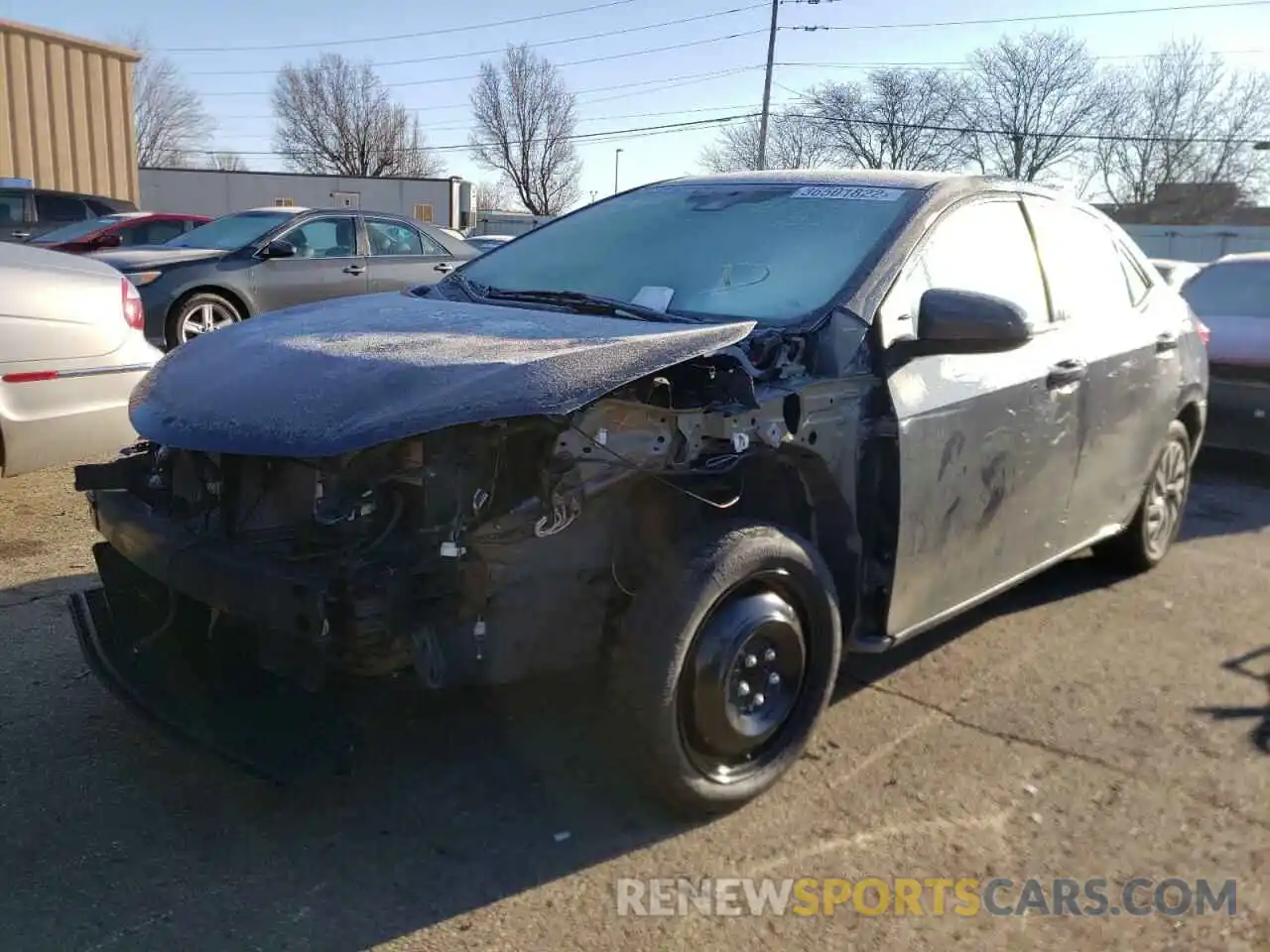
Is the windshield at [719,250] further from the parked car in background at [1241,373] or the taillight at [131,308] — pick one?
the parked car in background at [1241,373]

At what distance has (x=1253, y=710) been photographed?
393 cm

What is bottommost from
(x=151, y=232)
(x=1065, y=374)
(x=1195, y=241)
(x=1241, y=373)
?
(x=1241, y=373)

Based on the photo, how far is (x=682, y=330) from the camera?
121 inches

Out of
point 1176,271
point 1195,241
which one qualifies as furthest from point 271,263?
point 1195,241

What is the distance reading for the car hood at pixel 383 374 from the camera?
2.56 m

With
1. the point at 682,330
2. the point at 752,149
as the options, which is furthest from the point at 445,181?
the point at 682,330

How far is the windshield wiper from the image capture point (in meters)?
3.47

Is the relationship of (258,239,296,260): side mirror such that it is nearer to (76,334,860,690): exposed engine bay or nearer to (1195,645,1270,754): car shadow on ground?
(76,334,860,690): exposed engine bay

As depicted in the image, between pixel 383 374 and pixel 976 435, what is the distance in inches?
A: 76.4

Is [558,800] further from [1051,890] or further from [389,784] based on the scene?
[1051,890]

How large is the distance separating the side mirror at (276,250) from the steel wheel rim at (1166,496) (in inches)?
301

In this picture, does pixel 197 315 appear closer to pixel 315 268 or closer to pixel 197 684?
pixel 315 268

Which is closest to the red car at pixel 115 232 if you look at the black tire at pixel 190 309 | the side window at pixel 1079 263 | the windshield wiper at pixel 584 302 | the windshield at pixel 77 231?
the windshield at pixel 77 231

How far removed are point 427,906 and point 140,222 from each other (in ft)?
44.0
